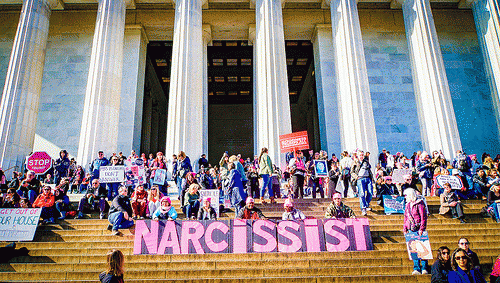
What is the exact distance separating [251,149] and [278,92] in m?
21.8

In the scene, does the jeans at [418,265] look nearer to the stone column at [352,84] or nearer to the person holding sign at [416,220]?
the person holding sign at [416,220]

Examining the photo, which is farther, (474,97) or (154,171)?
(474,97)

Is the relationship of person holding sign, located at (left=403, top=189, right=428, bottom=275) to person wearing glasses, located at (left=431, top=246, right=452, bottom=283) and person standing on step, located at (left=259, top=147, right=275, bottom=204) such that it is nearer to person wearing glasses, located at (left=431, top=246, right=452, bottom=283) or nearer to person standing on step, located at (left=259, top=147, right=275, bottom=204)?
person wearing glasses, located at (left=431, top=246, right=452, bottom=283)

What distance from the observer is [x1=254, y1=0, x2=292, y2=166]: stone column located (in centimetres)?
1845

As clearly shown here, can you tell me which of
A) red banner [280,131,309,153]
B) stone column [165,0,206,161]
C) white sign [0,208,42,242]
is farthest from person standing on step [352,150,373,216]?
stone column [165,0,206,161]

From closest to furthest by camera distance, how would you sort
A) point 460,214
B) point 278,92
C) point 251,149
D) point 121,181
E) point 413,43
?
point 460,214 → point 121,181 → point 278,92 → point 413,43 → point 251,149

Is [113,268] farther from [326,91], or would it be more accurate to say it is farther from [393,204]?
[326,91]

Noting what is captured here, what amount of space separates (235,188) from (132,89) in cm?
1546

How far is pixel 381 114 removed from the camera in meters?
23.2

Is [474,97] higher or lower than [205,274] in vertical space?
higher

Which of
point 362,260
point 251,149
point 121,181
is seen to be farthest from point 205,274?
point 251,149

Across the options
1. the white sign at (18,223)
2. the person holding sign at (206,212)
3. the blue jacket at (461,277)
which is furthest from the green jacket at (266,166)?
the blue jacket at (461,277)

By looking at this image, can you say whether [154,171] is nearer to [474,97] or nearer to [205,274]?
[205,274]

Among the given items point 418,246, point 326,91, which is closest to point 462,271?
point 418,246
